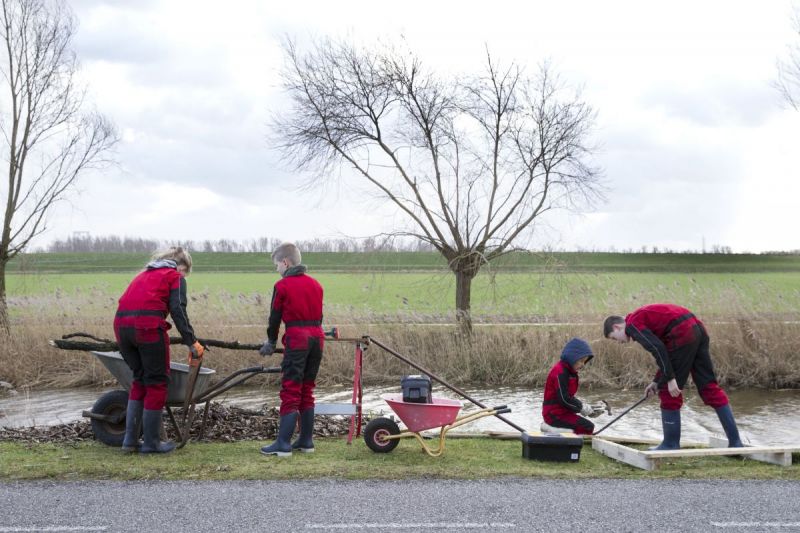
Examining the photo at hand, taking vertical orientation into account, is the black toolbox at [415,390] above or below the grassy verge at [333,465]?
above

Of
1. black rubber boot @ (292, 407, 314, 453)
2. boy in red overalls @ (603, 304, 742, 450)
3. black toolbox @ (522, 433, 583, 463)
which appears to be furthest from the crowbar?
boy in red overalls @ (603, 304, 742, 450)

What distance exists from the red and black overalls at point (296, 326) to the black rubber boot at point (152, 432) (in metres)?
1.10

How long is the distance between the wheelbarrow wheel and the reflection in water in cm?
227

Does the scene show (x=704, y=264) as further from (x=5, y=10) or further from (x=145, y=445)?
(x=145, y=445)

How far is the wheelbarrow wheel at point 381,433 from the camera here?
7.23 m

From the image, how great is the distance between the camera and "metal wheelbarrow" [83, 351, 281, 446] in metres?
7.41

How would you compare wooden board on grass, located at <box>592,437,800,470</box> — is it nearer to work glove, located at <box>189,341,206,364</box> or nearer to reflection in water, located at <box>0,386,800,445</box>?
reflection in water, located at <box>0,386,800,445</box>

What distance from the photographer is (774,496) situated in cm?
582

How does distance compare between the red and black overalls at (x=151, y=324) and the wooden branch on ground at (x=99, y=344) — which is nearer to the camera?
the red and black overalls at (x=151, y=324)

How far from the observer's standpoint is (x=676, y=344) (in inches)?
282

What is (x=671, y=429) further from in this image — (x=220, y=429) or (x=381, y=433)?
(x=220, y=429)

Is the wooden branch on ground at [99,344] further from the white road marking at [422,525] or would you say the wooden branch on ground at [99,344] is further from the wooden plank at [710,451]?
the wooden plank at [710,451]

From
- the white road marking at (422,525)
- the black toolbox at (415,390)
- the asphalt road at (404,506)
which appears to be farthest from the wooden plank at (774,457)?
the white road marking at (422,525)

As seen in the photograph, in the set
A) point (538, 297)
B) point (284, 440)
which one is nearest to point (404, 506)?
point (284, 440)
